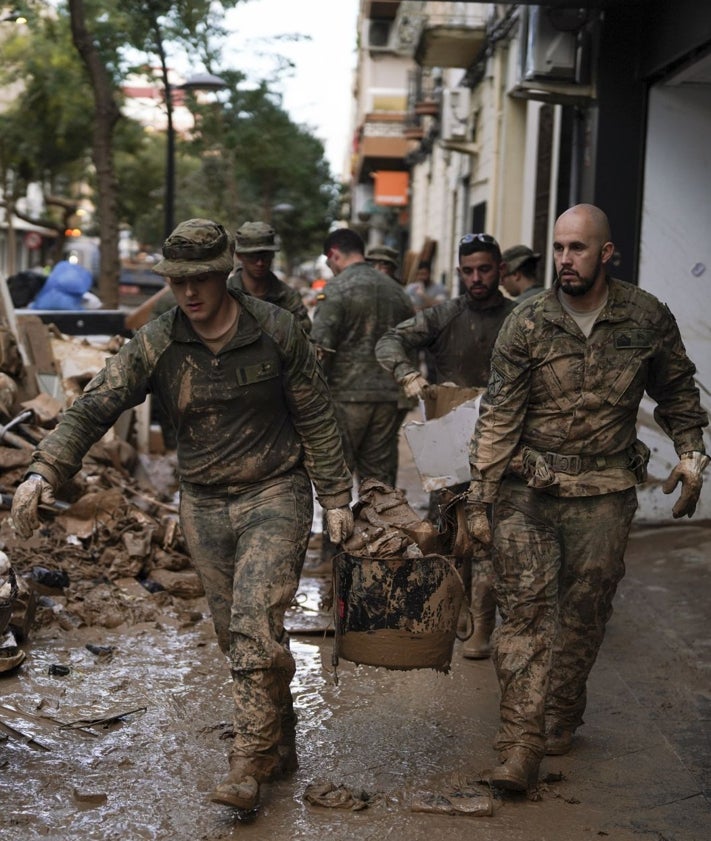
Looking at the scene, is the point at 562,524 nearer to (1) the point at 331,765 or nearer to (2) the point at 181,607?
(1) the point at 331,765

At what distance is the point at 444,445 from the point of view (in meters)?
6.34

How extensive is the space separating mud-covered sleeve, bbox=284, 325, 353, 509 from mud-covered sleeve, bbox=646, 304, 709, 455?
126 cm

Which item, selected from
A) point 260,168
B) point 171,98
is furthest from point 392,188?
point 171,98

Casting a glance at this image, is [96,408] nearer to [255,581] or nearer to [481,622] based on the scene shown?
[255,581]

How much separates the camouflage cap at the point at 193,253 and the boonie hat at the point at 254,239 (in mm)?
3565

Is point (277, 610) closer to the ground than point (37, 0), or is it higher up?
closer to the ground

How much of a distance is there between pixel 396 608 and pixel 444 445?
5.77 ft

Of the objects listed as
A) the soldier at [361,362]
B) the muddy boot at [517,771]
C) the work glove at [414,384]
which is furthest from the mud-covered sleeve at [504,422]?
the soldier at [361,362]

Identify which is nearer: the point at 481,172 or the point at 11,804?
the point at 11,804

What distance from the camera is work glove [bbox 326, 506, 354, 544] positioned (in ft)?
15.9

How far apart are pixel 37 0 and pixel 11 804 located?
14.1 metres

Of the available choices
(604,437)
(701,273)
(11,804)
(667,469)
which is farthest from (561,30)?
(11,804)

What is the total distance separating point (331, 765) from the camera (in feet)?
16.5

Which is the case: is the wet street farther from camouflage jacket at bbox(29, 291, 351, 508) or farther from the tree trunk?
the tree trunk
